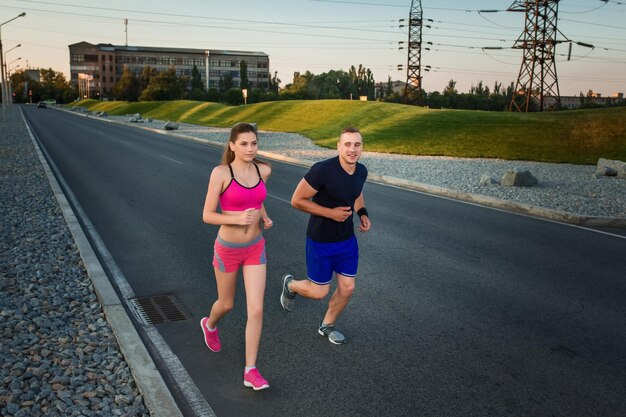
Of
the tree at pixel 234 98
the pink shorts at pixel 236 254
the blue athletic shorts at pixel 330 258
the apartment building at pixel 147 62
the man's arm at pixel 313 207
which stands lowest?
the blue athletic shorts at pixel 330 258

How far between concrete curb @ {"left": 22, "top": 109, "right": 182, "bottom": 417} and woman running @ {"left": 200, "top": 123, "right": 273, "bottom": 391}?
0.68 m

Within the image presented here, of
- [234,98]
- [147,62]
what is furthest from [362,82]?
[147,62]

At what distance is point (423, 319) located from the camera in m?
5.63

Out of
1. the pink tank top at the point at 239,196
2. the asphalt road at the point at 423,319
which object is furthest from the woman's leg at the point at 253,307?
the pink tank top at the point at 239,196

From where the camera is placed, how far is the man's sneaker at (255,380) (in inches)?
164

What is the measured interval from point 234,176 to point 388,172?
1452cm

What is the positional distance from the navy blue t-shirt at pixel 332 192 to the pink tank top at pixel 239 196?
64cm

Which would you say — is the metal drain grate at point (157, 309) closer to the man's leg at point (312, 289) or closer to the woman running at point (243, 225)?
the man's leg at point (312, 289)

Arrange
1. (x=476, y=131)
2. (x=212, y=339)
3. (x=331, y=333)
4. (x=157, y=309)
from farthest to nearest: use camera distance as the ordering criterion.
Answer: (x=476, y=131), (x=157, y=309), (x=331, y=333), (x=212, y=339)

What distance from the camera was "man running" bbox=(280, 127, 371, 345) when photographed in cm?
462

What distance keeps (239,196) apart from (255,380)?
144 centimetres

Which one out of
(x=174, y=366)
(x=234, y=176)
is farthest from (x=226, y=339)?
(x=234, y=176)

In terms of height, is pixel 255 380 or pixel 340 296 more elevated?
pixel 340 296

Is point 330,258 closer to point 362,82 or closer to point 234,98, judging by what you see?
point 234,98
